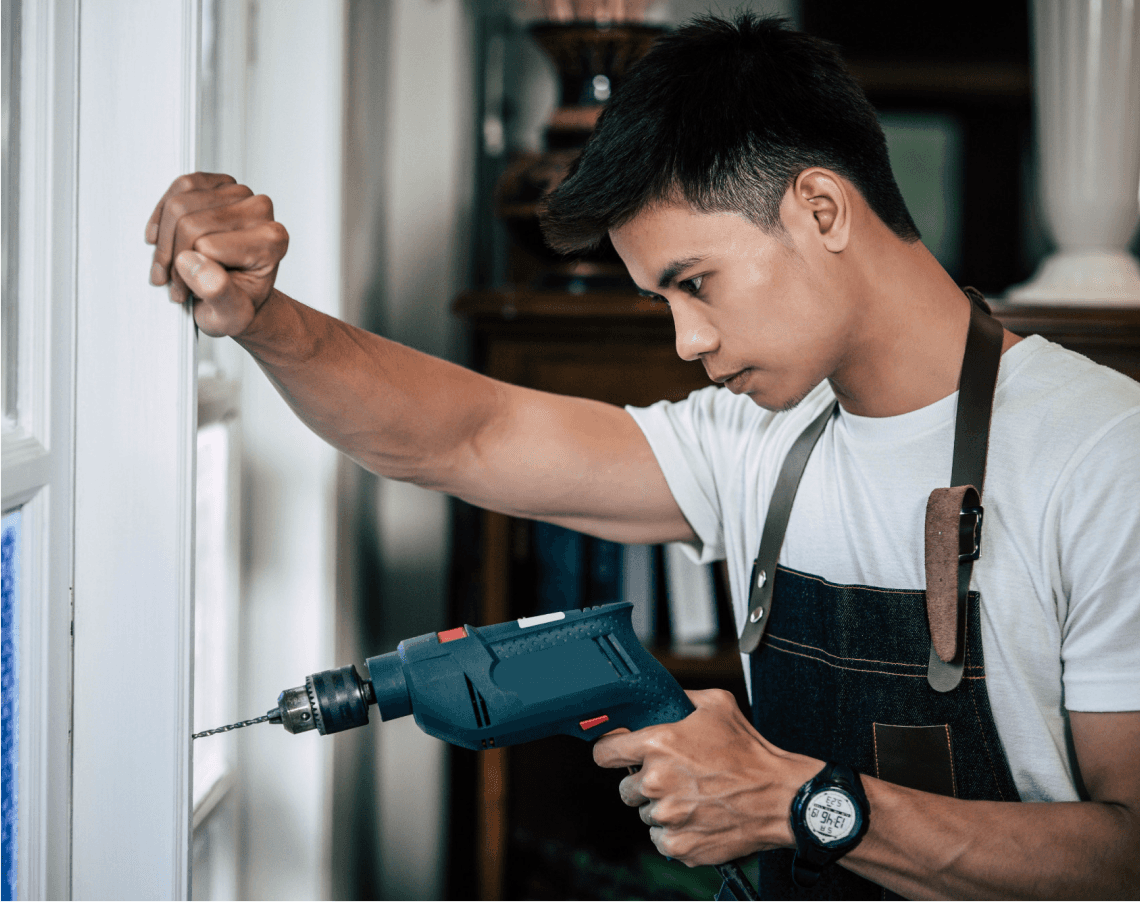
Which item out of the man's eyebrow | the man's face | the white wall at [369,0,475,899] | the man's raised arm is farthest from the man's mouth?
the white wall at [369,0,475,899]

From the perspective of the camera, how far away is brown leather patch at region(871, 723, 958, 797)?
964 mm

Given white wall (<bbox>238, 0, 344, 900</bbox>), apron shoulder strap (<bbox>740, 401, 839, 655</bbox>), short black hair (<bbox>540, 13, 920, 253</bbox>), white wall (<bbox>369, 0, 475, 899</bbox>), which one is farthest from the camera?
white wall (<bbox>369, 0, 475, 899</bbox>)

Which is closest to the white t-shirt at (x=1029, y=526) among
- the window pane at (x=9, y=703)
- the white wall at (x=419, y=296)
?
the window pane at (x=9, y=703)

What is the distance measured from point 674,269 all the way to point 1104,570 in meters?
0.46

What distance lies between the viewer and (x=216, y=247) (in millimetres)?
744

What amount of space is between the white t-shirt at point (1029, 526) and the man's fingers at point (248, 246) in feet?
1.99

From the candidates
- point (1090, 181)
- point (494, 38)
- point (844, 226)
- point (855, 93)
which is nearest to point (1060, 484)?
point (844, 226)

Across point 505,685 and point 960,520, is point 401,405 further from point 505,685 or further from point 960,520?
point 960,520

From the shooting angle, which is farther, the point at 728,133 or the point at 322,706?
the point at 728,133

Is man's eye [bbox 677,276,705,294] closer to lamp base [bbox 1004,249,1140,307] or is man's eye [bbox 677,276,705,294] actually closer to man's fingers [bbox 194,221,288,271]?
man's fingers [bbox 194,221,288,271]

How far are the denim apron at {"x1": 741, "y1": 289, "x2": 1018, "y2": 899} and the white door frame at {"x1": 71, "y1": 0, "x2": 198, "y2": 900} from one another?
585 mm

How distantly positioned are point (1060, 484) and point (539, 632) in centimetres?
48

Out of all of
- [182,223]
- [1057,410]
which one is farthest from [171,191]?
[1057,410]

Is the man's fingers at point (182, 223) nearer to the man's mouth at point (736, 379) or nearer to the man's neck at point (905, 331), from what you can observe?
the man's mouth at point (736, 379)
